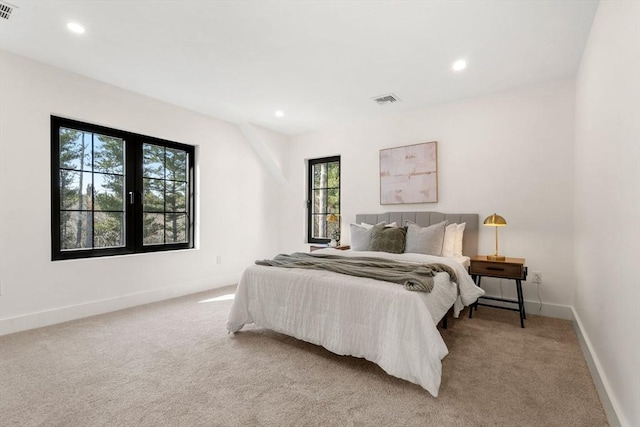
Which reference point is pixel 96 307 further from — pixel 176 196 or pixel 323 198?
pixel 323 198

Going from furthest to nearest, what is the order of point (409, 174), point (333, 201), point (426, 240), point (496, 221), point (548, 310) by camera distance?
point (333, 201), point (409, 174), point (426, 240), point (548, 310), point (496, 221)

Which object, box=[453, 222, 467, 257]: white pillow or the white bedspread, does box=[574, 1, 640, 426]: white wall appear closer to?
the white bedspread

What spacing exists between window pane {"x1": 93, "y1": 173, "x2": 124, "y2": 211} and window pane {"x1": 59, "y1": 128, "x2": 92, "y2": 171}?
7.2 inches

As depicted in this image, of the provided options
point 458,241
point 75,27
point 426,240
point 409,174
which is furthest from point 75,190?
point 458,241

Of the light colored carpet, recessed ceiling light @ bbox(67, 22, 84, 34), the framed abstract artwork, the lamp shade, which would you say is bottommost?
the light colored carpet

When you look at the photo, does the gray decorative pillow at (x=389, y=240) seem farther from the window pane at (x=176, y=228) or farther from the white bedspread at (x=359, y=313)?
the window pane at (x=176, y=228)

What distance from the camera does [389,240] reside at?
358 cm

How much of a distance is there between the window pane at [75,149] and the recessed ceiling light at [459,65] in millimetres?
3968

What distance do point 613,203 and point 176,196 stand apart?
444 centimetres

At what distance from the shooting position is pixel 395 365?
1.92m

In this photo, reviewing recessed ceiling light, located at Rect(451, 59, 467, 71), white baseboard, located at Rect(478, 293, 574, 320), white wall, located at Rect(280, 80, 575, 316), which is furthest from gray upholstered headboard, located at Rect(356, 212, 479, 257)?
recessed ceiling light, located at Rect(451, 59, 467, 71)

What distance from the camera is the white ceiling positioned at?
2.21 metres

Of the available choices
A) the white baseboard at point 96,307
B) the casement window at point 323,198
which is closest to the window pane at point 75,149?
the white baseboard at point 96,307

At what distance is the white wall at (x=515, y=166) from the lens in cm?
325
